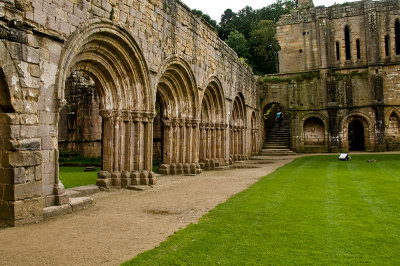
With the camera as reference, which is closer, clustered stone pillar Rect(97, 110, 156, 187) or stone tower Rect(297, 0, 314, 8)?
clustered stone pillar Rect(97, 110, 156, 187)

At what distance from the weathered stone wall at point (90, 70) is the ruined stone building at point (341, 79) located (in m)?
13.1

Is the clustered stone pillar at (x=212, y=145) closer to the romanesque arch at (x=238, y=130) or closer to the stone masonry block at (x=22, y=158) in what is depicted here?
the romanesque arch at (x=238, y=130)

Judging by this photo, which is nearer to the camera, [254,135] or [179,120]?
[179,120]

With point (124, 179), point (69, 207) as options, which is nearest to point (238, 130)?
point (124, 179)

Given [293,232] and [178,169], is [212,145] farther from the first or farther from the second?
[293,232]

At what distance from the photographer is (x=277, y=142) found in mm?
26531

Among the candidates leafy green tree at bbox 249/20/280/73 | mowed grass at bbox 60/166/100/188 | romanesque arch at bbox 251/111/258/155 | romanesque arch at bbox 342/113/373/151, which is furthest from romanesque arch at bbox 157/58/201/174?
leafy green tree at bbox 249/20/280/73

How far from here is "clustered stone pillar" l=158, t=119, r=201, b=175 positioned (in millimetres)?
12305

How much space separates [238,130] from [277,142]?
24.7 feet

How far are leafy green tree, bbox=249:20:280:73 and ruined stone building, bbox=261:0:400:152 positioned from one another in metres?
16.3

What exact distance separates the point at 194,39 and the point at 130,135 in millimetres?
5277

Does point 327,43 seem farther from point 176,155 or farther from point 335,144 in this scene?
point 176,155

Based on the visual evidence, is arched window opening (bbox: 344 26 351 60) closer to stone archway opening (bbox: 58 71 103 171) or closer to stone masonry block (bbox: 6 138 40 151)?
stone archway opening (bbox: 58 71 103 171)

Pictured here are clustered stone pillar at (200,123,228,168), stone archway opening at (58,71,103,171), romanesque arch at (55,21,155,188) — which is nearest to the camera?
romanesque arch at (55,21,155,188)
